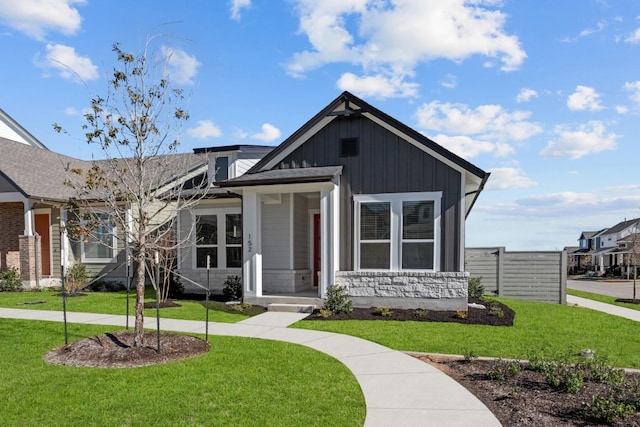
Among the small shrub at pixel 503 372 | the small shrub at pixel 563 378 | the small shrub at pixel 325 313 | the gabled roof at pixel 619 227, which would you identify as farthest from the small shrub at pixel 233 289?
the gabled roof at pixel 619 227

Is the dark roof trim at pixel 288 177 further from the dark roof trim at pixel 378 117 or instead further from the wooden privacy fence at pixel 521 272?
the wooden privacy fence at pixel 521 272

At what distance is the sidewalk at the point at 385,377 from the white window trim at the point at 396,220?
123 inches

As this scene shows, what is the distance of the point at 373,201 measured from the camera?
11031 mm

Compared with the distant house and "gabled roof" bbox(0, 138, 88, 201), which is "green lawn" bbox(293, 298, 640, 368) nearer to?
the distant house

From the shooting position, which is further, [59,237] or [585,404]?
[59,237]

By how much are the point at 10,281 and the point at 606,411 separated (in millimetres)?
17824

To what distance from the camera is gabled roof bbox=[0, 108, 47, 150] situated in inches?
955

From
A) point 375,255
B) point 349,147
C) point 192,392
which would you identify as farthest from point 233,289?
point 192,392

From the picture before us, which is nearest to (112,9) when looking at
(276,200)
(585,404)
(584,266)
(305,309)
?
(276,200)

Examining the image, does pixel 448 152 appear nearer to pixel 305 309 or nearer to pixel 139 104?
pixel 305 309

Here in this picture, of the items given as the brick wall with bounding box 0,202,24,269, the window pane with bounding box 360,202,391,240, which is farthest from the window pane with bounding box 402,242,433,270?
the brick wall with bounding box 0,202,24,269

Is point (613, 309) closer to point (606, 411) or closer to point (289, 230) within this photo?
point (289, 230)

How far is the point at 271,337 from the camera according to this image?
25.6 ft

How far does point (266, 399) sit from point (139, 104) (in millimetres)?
5297
